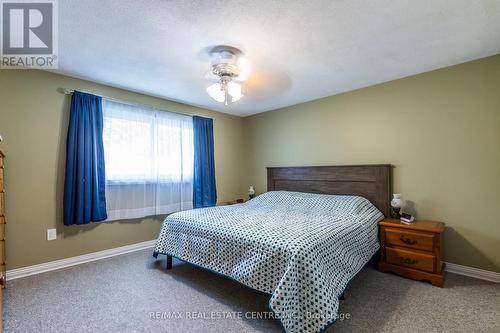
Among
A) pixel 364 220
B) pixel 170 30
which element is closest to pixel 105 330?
pixel 170 30

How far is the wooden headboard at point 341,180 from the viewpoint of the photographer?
3.04 meters

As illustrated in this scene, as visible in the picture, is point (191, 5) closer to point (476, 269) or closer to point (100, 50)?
point (100, 50)

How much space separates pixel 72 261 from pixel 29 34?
2.40 meters

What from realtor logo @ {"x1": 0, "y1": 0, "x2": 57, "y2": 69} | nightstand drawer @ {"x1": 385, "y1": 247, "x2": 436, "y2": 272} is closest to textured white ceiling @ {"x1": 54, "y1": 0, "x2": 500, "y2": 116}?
realtor logo @ {"x1": 0, "y1": 0, "x2": 57, "y2": 69}

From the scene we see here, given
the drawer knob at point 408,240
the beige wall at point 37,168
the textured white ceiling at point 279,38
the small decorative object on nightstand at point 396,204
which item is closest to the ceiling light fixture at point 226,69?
the textured white ceiling at point 279,38

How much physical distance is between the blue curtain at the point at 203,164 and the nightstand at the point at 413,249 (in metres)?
2.63

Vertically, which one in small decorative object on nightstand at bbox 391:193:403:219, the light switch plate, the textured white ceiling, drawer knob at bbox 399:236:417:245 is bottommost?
drawer knob at bbox 399:236:417:245

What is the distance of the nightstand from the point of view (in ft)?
7.61

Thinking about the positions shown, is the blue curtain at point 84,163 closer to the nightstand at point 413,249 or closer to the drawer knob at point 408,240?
the nightstand at point 413,249

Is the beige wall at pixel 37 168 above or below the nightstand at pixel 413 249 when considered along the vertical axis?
above

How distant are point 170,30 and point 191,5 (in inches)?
14.6

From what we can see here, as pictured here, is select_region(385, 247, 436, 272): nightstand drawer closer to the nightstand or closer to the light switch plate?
the nightstand

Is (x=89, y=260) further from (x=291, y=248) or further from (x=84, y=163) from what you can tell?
(x=291, y=248)

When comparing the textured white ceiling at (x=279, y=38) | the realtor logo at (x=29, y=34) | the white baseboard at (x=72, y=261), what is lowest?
the white baseboard at (x=72, y=261)
